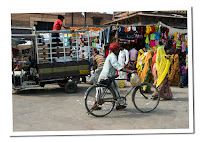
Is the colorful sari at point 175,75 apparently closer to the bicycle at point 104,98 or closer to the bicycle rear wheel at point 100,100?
the bicycle at point 104,98

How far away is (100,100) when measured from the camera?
4996 mm

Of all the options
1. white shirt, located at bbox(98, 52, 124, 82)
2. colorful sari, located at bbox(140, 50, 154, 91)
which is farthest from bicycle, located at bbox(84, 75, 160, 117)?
colorful sari, located at bbox(140, 50, 154, 91)

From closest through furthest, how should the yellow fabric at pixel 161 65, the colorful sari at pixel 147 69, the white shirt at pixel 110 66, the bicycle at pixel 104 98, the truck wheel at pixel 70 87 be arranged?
1. the bicycle at pixel 104 98
2. the white shirt at pixel 110 66
3. the yellow fabric at pixel 161 65
4. the colorful sari at pixel 147 69
5. the truck wheel at pixel 70 87

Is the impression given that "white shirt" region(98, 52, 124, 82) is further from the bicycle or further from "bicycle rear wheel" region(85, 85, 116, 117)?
"bicycle rear wheel" region(85, 85, 116, 117)

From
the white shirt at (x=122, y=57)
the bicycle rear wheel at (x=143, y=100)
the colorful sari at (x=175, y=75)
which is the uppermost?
the white shirt at (x=122, y=57)

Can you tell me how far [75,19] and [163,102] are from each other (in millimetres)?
23813

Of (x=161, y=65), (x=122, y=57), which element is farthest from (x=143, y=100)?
(x=122, y=57)

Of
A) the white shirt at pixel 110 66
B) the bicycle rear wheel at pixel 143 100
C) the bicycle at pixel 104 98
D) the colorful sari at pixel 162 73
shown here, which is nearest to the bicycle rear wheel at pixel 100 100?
the bicycle at pixel 104 98

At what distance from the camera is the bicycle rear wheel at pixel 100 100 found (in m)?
4.98

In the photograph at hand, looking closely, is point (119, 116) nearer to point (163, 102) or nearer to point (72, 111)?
point (72, 111)

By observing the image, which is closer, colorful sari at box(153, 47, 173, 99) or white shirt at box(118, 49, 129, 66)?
colorful sari at box(153, 47, 173, 99)

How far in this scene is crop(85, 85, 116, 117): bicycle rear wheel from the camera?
498cm

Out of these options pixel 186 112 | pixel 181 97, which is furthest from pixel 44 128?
pixel 181 97

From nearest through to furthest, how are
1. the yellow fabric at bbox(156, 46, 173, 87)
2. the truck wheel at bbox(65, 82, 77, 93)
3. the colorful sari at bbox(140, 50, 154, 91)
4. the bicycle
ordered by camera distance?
the bicycle → the yellow fabric at bbox(156, 46, 173, 87) → the colorful sari at bbox(140, 50, 154, 91) → the truck wheel at bbox(65, 82, 77, 93)
